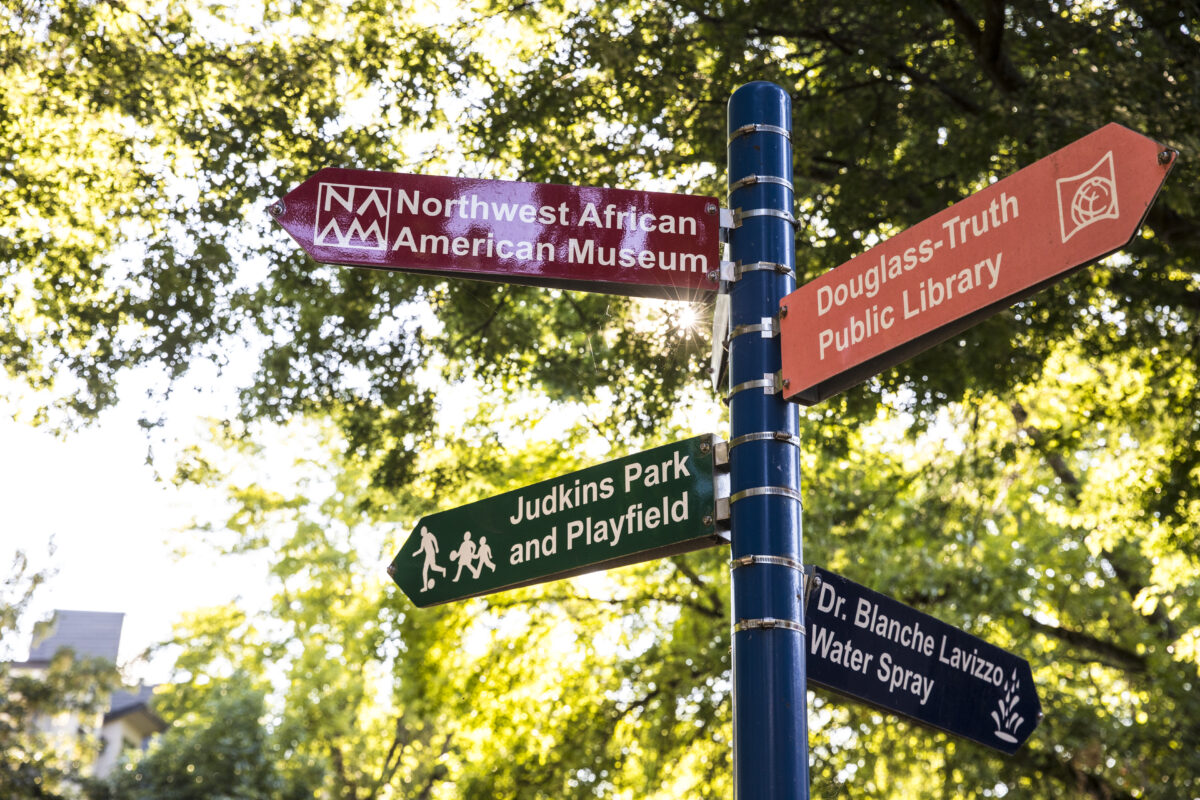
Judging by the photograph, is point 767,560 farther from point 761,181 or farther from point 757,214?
point 761,181

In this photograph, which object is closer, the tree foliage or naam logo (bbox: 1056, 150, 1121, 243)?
naam logo (bbox: 1056, 150, 1121, 243)

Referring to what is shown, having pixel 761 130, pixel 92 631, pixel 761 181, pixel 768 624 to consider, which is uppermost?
pixel 92 631

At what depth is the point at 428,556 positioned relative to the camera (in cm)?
355

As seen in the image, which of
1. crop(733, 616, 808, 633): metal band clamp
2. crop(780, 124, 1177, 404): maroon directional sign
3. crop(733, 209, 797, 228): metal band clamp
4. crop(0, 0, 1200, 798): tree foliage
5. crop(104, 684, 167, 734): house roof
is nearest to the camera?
crop(780, 124, 1177, 404): maroon directional sign

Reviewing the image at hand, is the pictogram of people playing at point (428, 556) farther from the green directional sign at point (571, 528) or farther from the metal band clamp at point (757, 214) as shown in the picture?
the metal band clamp at point (757, 214)

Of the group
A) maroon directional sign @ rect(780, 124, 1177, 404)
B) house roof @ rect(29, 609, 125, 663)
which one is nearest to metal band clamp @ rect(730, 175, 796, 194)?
maroon directional sign @ rect(780, 124, 1177, 404)

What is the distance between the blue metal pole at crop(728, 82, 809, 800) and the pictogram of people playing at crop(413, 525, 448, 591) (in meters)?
1.05

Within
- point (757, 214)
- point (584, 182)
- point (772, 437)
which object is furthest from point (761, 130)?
point (584, 182)

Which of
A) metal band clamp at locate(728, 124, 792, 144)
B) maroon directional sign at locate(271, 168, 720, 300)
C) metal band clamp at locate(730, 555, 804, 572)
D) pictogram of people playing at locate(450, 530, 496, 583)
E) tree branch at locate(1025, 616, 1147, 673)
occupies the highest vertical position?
tree branch at locate(1025, 616, 1147, 673)

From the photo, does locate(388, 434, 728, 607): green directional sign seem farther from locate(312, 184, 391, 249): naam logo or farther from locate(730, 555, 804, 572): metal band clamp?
locate(312, 184, 391, 249): naam logo

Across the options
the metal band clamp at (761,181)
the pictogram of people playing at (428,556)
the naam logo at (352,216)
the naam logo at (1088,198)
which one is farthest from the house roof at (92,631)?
the naam logo at (1088,198)

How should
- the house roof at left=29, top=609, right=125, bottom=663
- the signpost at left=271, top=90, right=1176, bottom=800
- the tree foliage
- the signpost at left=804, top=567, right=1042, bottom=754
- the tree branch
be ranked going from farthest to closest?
the house roof at left=29, top=609, right=125, bottom=663, the tree branch, the tree foliage, the signpost at left=804, top=567, right=1042, bottom=754, the signpost at left=271, top=90, right=1176, bottom=800

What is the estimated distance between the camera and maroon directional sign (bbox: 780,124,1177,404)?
8.13 feet

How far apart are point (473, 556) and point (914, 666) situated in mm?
1344
